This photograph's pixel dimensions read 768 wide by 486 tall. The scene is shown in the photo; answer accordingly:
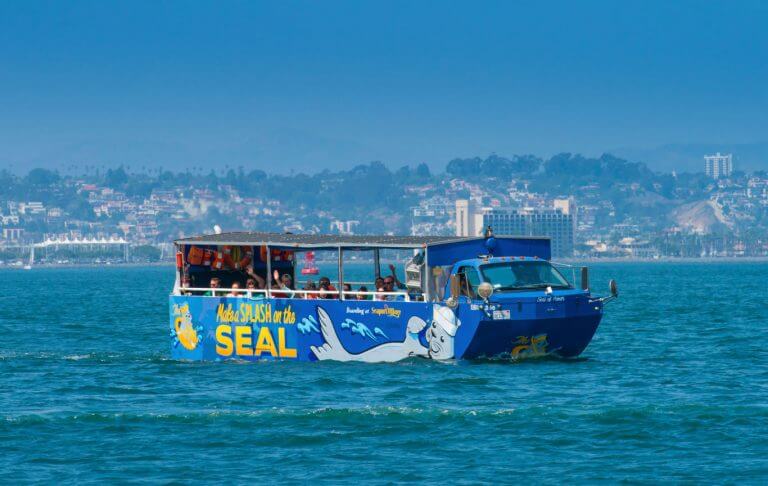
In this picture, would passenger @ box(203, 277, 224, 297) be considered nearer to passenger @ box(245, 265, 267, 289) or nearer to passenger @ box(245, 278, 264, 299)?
passenger @ box(245, 278, 264, 299)

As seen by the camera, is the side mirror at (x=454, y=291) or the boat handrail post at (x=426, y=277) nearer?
the side mirror at (x=454, y=291)

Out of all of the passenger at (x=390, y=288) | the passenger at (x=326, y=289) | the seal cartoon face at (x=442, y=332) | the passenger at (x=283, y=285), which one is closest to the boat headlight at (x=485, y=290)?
the seal cartoon face at (x=442, y=332)

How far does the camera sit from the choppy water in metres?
21.7

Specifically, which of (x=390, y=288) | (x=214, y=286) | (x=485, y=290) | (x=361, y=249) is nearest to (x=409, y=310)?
(x=390, y=288)

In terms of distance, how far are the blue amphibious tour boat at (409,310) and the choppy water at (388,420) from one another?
0.52 m

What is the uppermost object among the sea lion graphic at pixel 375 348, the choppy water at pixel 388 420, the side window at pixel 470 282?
the side window at pixel 470 282

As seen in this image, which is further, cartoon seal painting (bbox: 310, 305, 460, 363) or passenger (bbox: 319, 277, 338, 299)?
passenger (bbox: 319, 277, 338, 299)

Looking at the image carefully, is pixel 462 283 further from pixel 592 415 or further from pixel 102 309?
pixel 102 309

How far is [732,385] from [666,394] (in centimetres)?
231

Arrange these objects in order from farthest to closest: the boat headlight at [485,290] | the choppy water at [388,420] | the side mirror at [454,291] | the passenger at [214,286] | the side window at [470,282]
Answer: the passenger at [214,286]
the side window at [470,282]
the side mirror at [454,291]
the boat headlight at [485,290]
the choppy water at [388,420]

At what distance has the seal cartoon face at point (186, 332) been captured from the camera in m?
34.9

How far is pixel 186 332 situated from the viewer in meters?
35.1

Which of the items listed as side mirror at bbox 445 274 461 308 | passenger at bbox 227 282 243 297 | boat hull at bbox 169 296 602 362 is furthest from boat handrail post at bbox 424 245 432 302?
passenger at bbox 227 282 243 297

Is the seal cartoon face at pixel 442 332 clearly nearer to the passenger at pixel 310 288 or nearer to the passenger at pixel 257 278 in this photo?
the passenger at pixel 310 288
